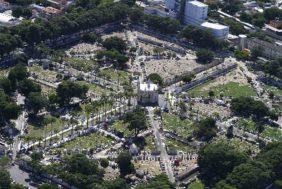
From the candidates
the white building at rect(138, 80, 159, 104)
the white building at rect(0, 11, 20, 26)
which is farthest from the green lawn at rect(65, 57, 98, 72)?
the white building at rect(0, 11, 20, 26)

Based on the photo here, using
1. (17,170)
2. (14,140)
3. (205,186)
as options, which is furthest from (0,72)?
(205,186)

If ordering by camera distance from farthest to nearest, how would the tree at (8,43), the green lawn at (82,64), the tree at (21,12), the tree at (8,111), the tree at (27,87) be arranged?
1. the tree at (21,12)
2. the green lawn at (82,64)
3. the tree at (8,43)
4. the tree at (27,87)
5. the tree at (8,111)

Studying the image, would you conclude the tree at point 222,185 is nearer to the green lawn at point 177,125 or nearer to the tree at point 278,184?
the tree at point 278,184

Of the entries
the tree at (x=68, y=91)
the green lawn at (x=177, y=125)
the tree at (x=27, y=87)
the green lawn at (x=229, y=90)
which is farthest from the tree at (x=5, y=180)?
the green lawn at (x=229, y=90)

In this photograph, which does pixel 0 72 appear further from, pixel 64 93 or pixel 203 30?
pixel 203 30

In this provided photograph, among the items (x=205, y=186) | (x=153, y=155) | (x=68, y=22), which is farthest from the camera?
(x=68, y=22)

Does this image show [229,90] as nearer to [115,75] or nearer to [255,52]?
[255,52]
